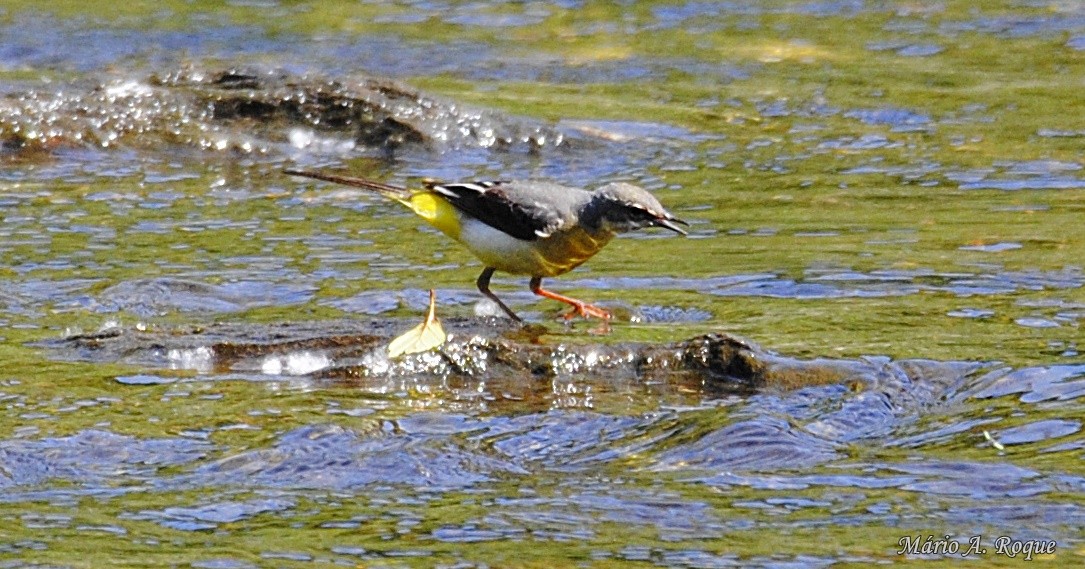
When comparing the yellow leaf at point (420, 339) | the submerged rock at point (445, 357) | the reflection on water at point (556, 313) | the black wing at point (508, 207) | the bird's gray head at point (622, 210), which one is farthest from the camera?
the black wing at point (508, 207)

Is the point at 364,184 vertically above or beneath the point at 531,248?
above

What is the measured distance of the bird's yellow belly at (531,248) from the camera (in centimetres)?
765

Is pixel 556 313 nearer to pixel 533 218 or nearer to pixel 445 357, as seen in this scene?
pixel 533 218

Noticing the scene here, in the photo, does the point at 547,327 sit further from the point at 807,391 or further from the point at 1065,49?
the point at 1065,49

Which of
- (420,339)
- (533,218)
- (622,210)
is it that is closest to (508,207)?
(533,218)

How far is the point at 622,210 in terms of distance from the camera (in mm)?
7527

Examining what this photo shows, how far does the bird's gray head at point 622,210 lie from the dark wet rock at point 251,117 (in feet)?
14.3

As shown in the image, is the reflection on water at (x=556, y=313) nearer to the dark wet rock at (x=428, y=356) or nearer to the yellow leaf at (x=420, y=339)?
the dark wet rock at (x=428, y=356)

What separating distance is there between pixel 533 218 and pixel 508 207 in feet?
0.38

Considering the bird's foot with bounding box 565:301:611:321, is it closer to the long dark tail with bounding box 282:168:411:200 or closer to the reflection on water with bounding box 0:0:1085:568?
the reflection on water with bounding box 0:0:1085:568

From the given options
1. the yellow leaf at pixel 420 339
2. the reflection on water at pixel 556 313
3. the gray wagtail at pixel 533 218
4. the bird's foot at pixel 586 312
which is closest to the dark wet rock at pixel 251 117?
the reflection on water at pixel 556 313

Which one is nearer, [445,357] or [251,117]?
[445,357]

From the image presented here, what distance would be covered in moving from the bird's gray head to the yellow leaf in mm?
1204

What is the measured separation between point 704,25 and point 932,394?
34.3ft
